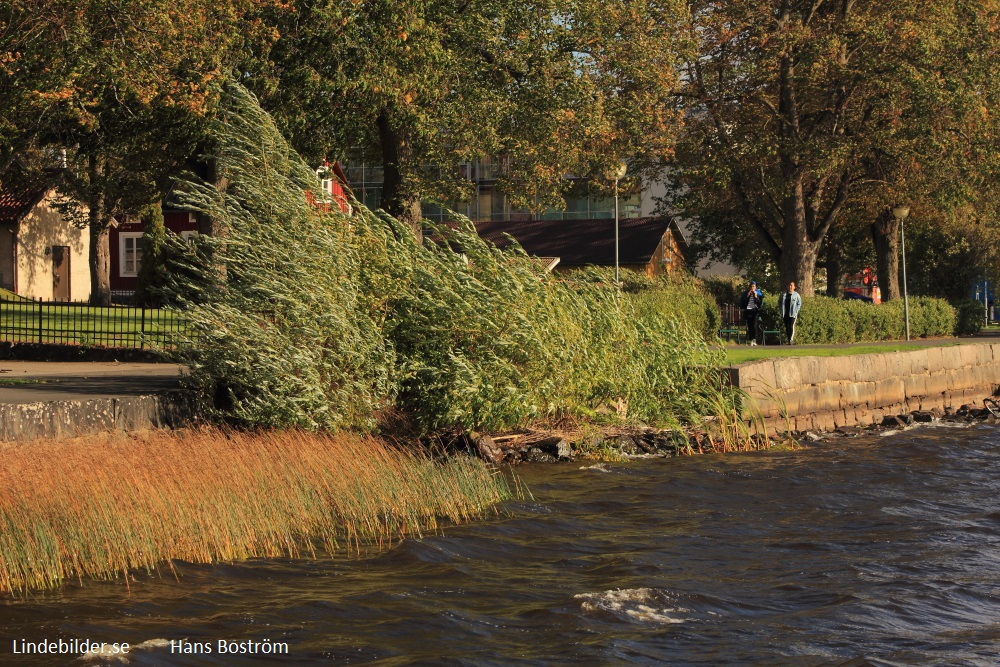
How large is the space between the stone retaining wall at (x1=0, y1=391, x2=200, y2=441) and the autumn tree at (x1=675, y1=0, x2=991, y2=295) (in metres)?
22.3

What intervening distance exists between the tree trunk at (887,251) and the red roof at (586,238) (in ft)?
47.7

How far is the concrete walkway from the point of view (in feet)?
46.8

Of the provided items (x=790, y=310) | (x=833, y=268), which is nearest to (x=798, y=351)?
(x=790, y=310)

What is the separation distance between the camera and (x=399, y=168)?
83.8ft

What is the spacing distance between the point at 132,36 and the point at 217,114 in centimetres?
235

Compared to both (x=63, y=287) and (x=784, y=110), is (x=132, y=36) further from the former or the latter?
(x=63, y=287)

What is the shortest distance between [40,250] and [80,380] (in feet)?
118

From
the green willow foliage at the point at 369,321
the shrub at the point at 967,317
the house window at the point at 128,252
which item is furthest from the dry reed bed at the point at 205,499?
the house window at the point at 128,252

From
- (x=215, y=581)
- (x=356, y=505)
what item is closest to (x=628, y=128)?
(x=356, y=505)

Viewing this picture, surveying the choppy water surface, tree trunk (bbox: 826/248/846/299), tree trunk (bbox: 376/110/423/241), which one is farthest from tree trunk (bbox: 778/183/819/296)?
the choppy water surface

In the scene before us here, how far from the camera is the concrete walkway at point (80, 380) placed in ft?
46.8

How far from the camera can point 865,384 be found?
24.0 m

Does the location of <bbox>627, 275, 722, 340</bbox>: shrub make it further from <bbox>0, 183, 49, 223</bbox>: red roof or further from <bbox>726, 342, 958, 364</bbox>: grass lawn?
<bbox>0, 183, 49, 223</bbox>: red roof

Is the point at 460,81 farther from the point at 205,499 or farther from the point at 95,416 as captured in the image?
the point at 205,499
